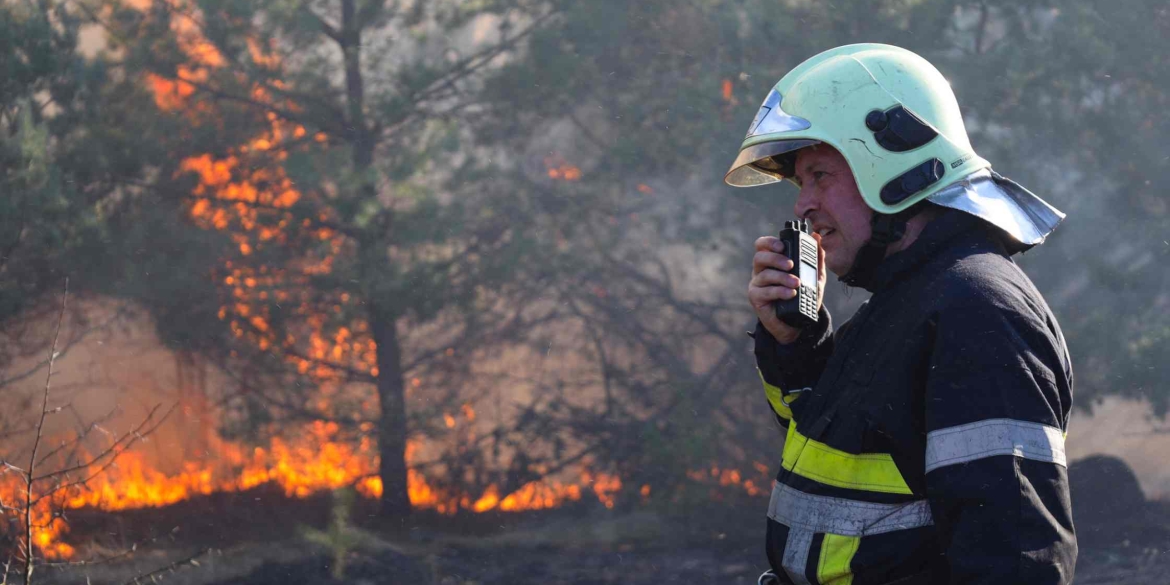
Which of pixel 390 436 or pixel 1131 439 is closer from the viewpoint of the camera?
pixel 390 436

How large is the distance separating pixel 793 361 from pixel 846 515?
30.2 inches

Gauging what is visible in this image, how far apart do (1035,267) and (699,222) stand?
3.44m

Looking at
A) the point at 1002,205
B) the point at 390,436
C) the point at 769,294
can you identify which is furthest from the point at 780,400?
the point at 390,436

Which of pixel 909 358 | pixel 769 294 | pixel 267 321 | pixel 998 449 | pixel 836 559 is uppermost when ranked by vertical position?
pixel 267 321

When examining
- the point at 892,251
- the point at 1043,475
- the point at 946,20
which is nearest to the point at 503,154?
the point at 946,20

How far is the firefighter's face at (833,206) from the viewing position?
2.40m

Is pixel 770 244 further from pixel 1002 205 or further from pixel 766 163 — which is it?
pixel 766 163

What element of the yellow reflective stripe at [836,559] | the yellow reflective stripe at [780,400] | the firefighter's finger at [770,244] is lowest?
the yellow reflective stripe at [836,559]

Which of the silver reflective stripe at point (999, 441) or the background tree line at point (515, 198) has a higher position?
the background tree line at point (515, 198)

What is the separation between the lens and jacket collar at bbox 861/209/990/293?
216 cm

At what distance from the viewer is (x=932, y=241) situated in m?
2.18

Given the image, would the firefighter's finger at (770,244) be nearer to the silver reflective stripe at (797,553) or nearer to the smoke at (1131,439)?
the silver reflective stripe at (797,553)

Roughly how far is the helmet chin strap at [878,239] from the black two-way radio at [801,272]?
11 cm

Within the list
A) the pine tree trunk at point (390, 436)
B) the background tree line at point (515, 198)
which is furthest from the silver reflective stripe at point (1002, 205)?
the pine tree trunk at point (390, 436)
